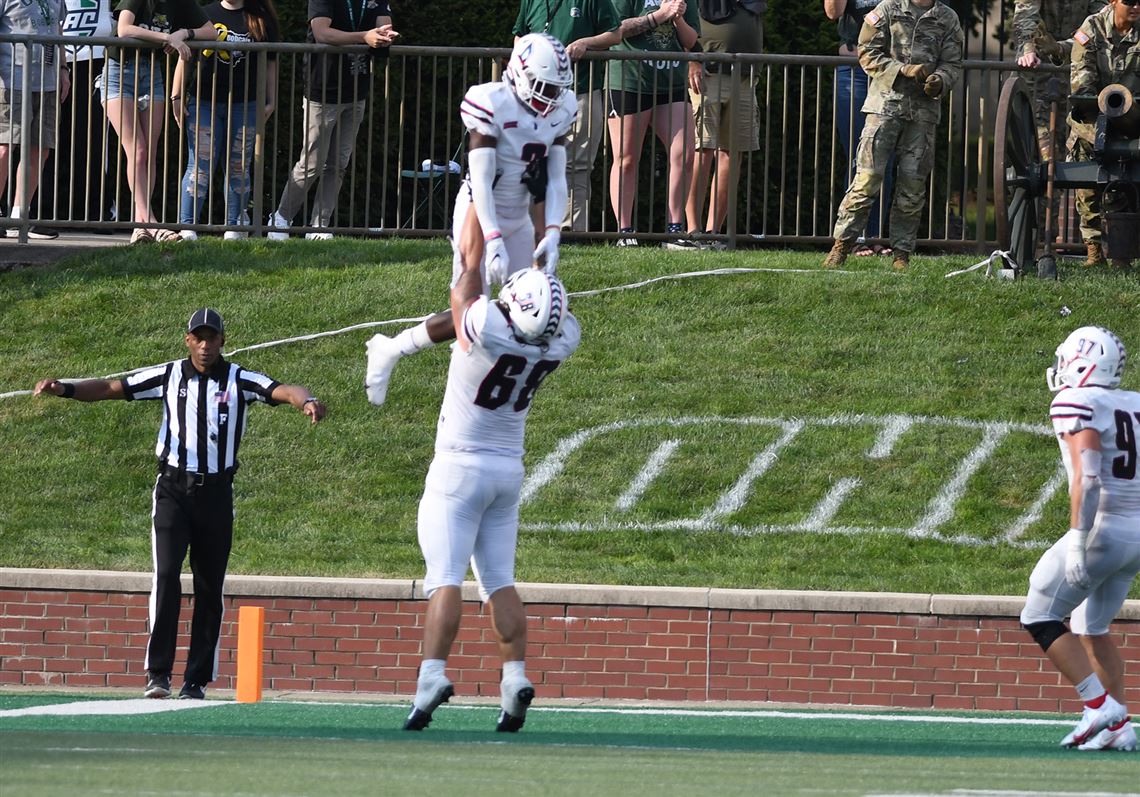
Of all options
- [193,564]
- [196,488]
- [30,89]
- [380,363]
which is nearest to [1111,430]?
[380,363]

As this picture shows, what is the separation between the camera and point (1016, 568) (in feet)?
41.5

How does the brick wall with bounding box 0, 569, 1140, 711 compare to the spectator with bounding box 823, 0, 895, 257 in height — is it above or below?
below

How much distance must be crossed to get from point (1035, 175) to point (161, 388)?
739cm

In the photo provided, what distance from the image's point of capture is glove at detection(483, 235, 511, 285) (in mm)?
9781

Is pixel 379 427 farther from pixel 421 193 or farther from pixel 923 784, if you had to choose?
pixel 923 784

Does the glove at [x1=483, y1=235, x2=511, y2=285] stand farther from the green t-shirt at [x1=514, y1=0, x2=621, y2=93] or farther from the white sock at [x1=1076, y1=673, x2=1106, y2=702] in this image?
the green t-shirt at [x1=514, y1=0, x2=621, y2=93]

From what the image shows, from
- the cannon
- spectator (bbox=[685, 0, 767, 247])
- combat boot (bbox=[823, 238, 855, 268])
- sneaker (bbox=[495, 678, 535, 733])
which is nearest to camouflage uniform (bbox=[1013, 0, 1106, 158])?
the cannon

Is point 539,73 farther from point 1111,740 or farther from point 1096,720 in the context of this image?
point 1111,740

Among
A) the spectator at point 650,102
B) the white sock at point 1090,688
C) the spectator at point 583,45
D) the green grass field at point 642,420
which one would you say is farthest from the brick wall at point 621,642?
the spectator at point 650,102

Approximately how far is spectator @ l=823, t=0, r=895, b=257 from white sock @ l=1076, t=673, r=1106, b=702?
7.88 metres

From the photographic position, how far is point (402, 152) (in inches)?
705

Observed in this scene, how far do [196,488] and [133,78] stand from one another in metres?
6.58

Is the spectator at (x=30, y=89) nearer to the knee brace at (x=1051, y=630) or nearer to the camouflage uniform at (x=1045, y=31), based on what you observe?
the camouflage uniform at (x=1045, y=31)

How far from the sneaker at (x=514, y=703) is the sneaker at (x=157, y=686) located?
2.69 metres
